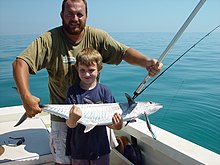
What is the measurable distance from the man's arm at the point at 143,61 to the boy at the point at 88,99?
1.16ft

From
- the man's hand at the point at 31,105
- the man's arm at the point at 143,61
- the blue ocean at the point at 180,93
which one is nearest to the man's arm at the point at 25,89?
the man's hand at the point at 31,105

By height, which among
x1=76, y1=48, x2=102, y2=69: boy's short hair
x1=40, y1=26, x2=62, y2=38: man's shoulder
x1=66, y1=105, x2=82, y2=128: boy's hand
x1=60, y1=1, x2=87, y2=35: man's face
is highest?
x1=60, y1=1, x2=87, y2=35: man's face

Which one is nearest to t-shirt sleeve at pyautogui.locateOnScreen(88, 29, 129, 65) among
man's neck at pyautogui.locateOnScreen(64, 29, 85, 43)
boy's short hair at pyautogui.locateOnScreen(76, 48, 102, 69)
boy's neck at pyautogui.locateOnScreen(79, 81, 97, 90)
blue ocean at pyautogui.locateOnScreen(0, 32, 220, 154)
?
man's neck at pyautogui.locateOnScreen(64, 29, 85, 43)

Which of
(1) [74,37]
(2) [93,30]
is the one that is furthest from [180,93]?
(1) [74,37]

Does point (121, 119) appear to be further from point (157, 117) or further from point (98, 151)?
point (157, 117)

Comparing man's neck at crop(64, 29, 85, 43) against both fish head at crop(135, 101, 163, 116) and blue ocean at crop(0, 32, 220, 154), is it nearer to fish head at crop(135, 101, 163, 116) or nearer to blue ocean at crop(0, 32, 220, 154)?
fish head at crop(135, 101, 163, 116)

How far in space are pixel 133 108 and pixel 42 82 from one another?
7235 mm

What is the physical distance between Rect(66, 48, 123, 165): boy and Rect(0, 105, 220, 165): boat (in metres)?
0.39

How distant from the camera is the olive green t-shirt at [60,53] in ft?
6.07

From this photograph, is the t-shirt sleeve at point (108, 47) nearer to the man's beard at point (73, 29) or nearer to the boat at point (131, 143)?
the man's beard at point (73, 29)

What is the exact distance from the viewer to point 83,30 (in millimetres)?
2014

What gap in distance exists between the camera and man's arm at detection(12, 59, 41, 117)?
61.6 inches

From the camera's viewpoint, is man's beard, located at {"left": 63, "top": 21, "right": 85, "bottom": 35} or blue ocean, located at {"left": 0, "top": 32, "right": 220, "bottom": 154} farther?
blue ocean, located at {"left": 0, "top": 32, "right": 220, "bottom": 154}

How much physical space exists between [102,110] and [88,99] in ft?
0.50
